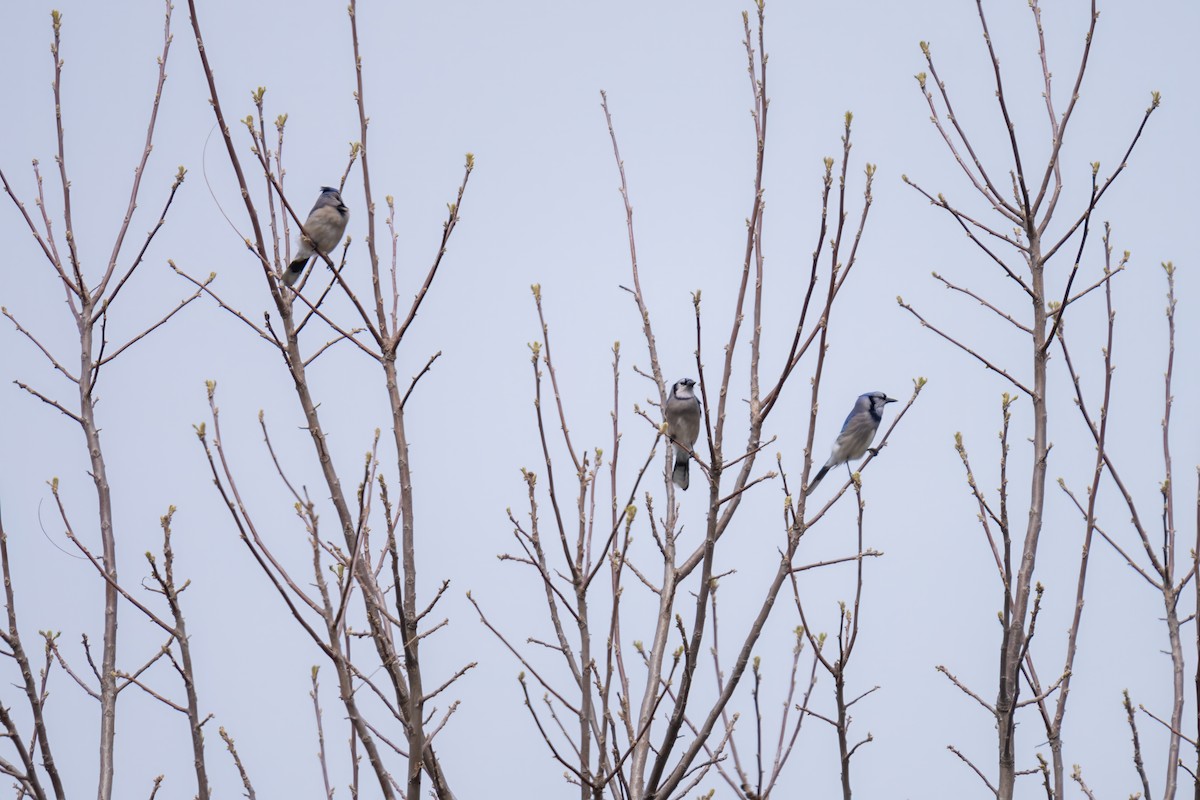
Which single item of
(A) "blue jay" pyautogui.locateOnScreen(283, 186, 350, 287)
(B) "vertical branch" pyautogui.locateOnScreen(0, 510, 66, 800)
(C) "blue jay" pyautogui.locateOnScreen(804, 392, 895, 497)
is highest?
(A) "blue jay" pyautogui.locateOnScreen(283, 186, 350, 287)

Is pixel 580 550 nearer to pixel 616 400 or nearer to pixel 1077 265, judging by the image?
pixel 616 400

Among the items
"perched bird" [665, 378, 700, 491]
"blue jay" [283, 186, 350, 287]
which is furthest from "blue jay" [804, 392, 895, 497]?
"blue jay" [283, 186, 350, 287]

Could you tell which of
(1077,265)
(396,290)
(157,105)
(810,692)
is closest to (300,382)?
(396,290)

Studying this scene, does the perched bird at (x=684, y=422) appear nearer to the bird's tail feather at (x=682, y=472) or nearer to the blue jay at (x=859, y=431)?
the bird's tail feather at (x=682, y=472)

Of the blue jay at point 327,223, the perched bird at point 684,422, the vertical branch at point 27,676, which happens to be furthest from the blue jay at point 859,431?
the vertical branch at point 27,676

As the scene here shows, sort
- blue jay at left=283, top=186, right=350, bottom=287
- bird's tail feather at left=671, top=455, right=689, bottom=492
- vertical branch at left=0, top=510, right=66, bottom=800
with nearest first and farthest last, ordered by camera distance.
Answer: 1. vertical branch at left=0, top=510, right=66, bottom=800
2. blue jay at left=283, top=186, right=350, bottom=287
3. bird's tail feather at left=671, top=455, right=689, bottom=492

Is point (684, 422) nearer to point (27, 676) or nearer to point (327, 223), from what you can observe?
point (327, 223)

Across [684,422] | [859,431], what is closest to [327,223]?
[684,422]

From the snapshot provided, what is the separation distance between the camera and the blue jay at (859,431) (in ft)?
28.2

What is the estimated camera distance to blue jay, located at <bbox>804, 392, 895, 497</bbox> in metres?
8.59

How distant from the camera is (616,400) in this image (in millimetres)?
3961

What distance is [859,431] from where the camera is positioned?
28.1 ft

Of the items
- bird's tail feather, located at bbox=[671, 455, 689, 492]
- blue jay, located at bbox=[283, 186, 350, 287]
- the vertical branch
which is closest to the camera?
the vertical branch

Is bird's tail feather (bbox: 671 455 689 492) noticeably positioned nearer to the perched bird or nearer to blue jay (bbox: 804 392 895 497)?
the perched bird
